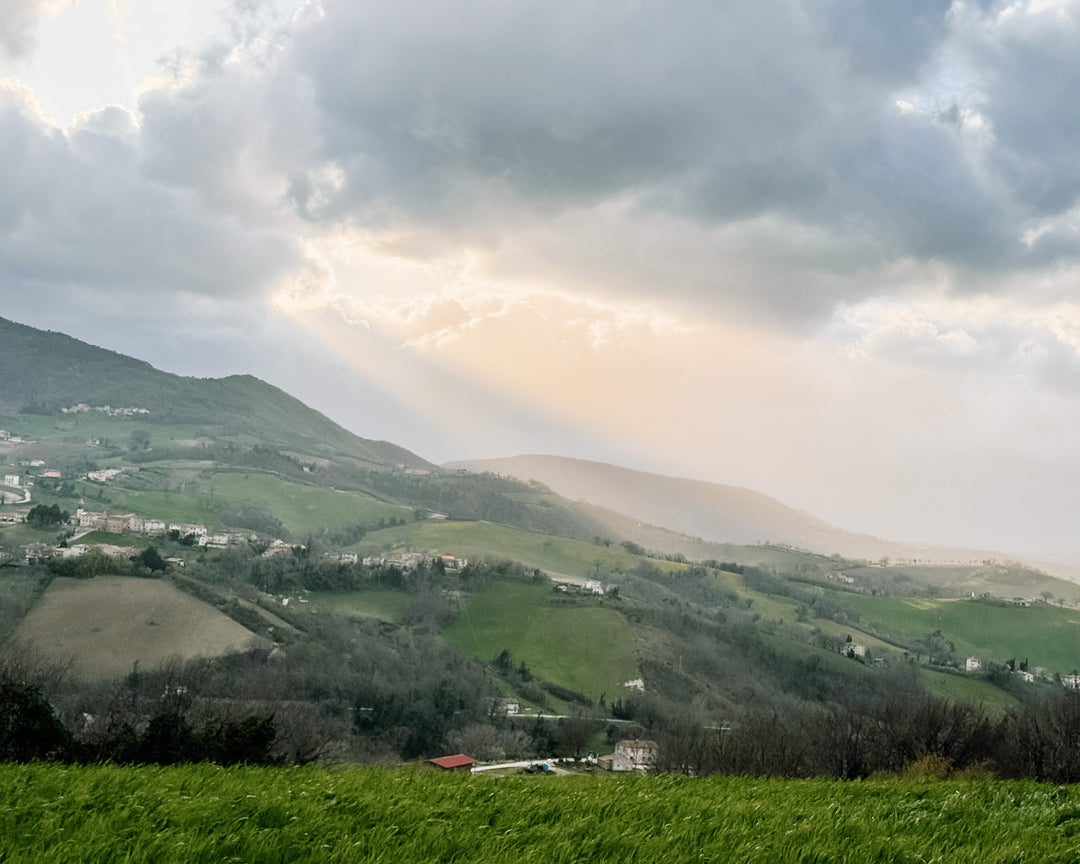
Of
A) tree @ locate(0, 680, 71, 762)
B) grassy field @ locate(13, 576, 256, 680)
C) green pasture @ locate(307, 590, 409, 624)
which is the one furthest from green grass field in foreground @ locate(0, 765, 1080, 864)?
green pasture @ locate(307, 590, 409, 624)

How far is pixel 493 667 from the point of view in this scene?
15462 cm

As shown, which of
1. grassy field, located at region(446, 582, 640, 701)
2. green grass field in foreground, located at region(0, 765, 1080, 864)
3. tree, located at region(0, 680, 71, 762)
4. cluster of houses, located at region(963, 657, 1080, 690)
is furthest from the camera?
cluster of houses, located at region(963, 657, 1080, 690)

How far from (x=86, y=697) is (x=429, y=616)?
305 ft

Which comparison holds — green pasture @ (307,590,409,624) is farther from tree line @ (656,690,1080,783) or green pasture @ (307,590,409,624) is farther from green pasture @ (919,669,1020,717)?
green pasture @ (919,669,1020,717)

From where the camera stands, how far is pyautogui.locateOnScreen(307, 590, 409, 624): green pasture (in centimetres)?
18350

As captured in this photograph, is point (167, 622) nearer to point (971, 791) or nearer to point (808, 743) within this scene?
point (808, 743)

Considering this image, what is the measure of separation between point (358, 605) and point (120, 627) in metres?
63.3

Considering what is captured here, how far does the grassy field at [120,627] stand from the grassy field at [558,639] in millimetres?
53574

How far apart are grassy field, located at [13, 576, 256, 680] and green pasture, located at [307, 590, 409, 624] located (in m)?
35.4

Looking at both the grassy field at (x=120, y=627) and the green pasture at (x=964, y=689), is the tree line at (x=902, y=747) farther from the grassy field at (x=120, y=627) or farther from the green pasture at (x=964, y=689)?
the green pasture at (x=964, y=689)

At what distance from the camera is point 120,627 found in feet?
451

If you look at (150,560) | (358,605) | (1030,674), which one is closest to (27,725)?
(150,560)

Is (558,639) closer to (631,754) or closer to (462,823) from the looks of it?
(631,754)

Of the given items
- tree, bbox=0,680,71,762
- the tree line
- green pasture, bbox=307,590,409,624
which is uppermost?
tree, bbox=0,680,71,762
